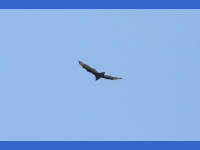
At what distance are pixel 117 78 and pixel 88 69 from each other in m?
3.79

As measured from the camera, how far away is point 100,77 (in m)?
60.8

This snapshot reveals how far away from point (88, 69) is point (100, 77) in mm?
1664

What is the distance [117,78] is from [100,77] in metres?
2.26

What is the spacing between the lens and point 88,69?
60.2 m

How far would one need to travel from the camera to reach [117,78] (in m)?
62.0
